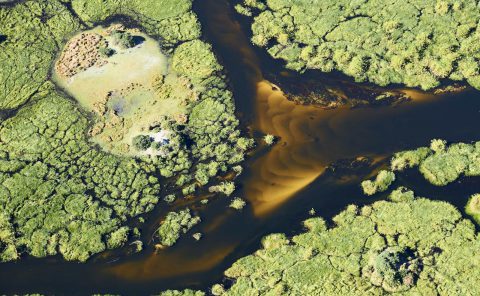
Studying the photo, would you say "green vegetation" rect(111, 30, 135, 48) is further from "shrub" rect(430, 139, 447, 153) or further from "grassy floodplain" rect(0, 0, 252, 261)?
"shrub" rect(430, 139, 447, 153)

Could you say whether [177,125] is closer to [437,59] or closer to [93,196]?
[93,196]

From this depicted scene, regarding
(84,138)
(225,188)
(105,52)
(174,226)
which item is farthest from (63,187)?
(105,52)

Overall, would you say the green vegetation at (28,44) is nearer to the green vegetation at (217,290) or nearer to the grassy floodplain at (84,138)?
the grassy floodplain at (84,138)

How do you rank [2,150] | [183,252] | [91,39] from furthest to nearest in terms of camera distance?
[91,39] < [2,150] < [183,252]

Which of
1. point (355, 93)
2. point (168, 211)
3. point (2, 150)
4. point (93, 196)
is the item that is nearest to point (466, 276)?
point (355, 93)

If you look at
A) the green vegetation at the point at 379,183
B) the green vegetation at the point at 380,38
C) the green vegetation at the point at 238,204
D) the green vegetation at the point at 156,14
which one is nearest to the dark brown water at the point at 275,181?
the green vegetation at the point at 238,204

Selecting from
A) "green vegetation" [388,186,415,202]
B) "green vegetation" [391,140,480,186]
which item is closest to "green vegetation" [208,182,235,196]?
"green vegetation" [388,186,415,202]
